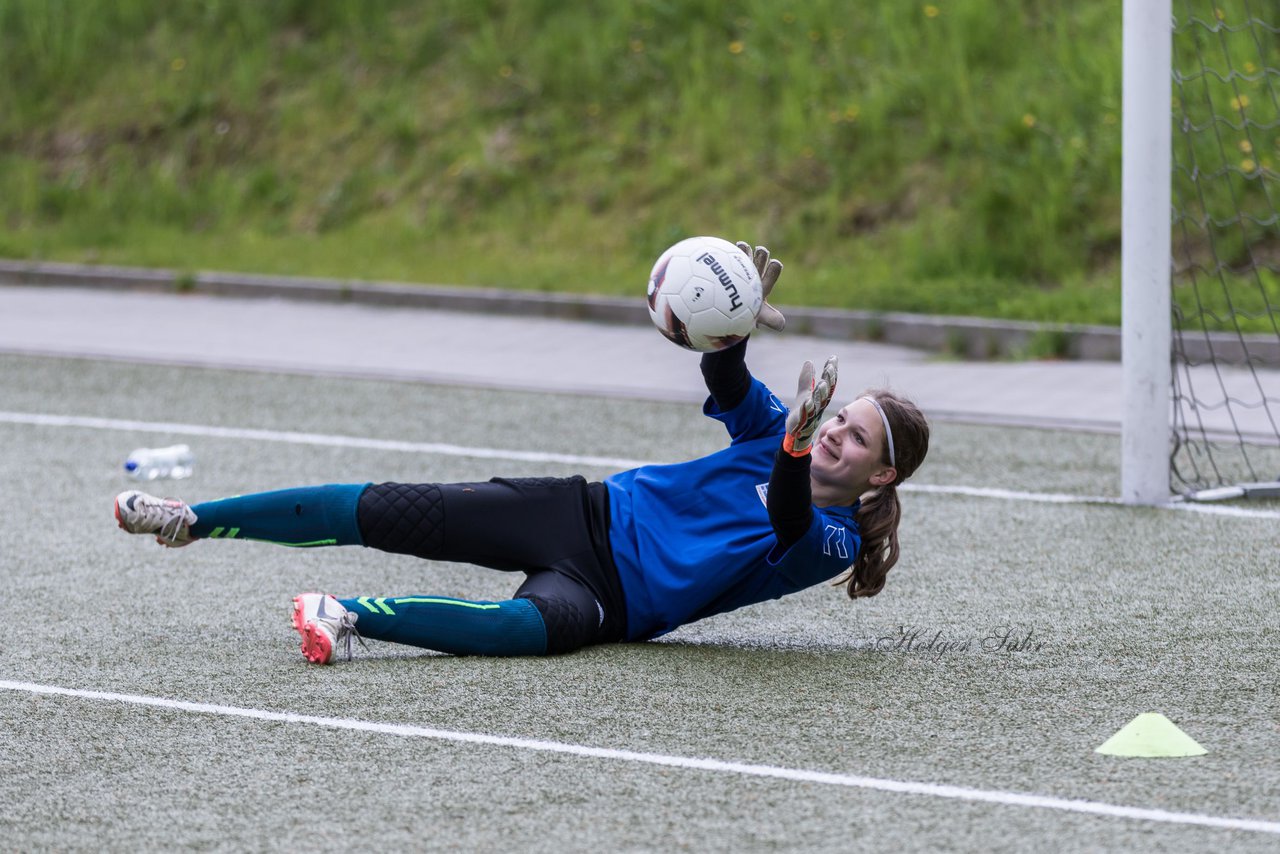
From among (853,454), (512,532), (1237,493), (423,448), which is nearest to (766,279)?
(853,454)

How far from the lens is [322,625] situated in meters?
5.09

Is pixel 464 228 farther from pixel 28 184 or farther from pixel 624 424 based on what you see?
pixel 624 424

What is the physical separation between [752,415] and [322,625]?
134 cm

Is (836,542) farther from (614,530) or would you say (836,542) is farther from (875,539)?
(614,530)

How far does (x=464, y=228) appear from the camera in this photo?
54.0 feet

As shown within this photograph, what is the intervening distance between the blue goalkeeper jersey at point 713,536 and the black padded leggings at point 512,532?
58 mm

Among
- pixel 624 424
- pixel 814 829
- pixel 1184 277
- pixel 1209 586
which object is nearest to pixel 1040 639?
pixel 1209 586

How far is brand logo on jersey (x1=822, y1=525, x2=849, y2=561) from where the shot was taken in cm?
503

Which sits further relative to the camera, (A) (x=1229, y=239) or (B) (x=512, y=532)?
(A) (x=1229, y=239)

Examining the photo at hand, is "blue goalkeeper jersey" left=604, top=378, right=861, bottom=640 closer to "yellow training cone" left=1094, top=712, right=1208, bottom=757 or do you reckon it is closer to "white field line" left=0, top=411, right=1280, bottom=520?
"yellow training cone" left=1094, top=712, right=1208, bottom=757

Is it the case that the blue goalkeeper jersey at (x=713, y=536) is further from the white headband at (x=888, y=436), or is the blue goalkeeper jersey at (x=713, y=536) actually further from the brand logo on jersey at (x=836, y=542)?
the white headband at (x=888, y=436)

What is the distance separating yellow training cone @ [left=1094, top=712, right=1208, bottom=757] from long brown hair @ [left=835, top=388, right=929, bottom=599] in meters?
1.05

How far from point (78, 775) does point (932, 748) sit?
77.2 inches

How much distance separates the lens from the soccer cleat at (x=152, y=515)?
17.5 ft
